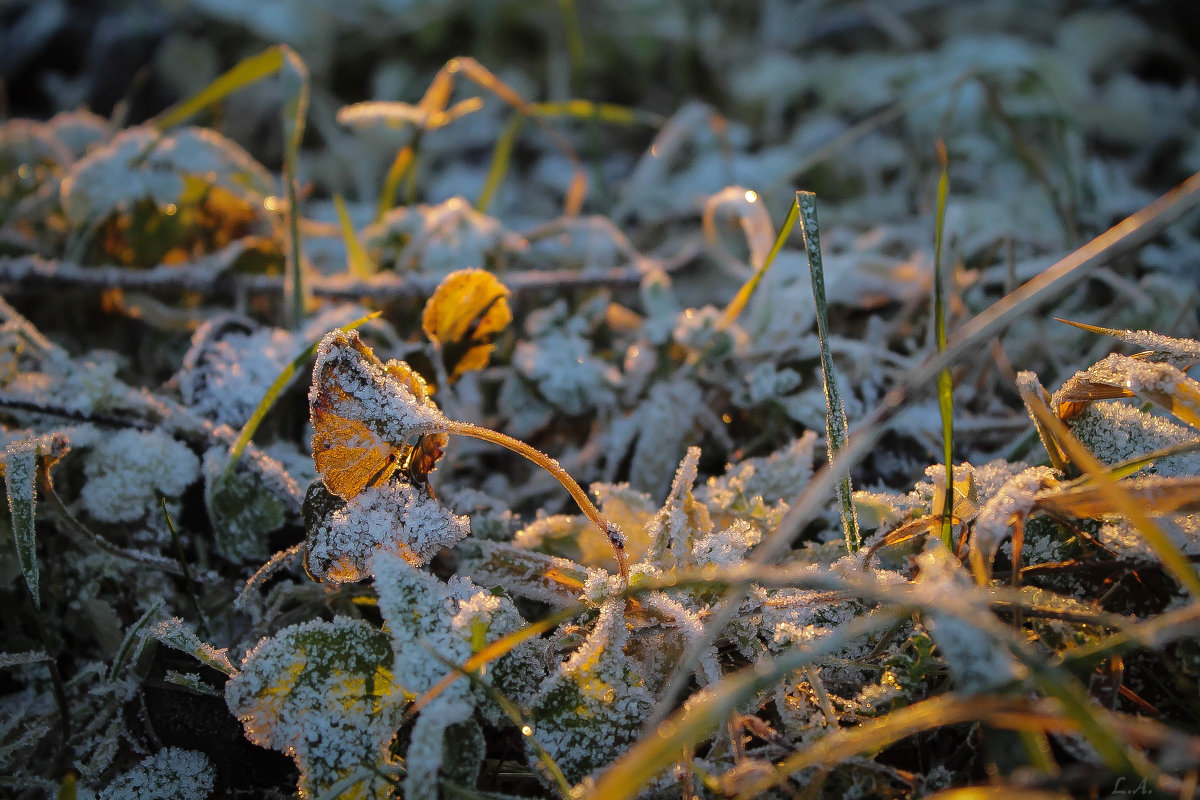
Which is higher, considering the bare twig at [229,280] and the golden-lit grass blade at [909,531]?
the bare twig at [229,280]

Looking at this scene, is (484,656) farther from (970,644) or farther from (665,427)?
(665,427)

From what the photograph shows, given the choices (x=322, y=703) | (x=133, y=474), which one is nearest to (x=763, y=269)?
(x=322, y=703)

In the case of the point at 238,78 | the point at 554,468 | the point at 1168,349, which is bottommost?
the point at 554,468

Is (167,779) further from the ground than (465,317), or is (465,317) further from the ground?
(465,317)

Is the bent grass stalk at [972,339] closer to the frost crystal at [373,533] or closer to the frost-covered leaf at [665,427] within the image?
the frost crystal at [373,533]

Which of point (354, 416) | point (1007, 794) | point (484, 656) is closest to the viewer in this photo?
point (1007, 794)

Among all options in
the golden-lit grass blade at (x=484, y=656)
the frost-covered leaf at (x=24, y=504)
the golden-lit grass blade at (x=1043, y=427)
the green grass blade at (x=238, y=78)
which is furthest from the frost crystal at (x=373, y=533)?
the green grass blade at (x=238, y=78)

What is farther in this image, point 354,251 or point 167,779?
point 354,251
